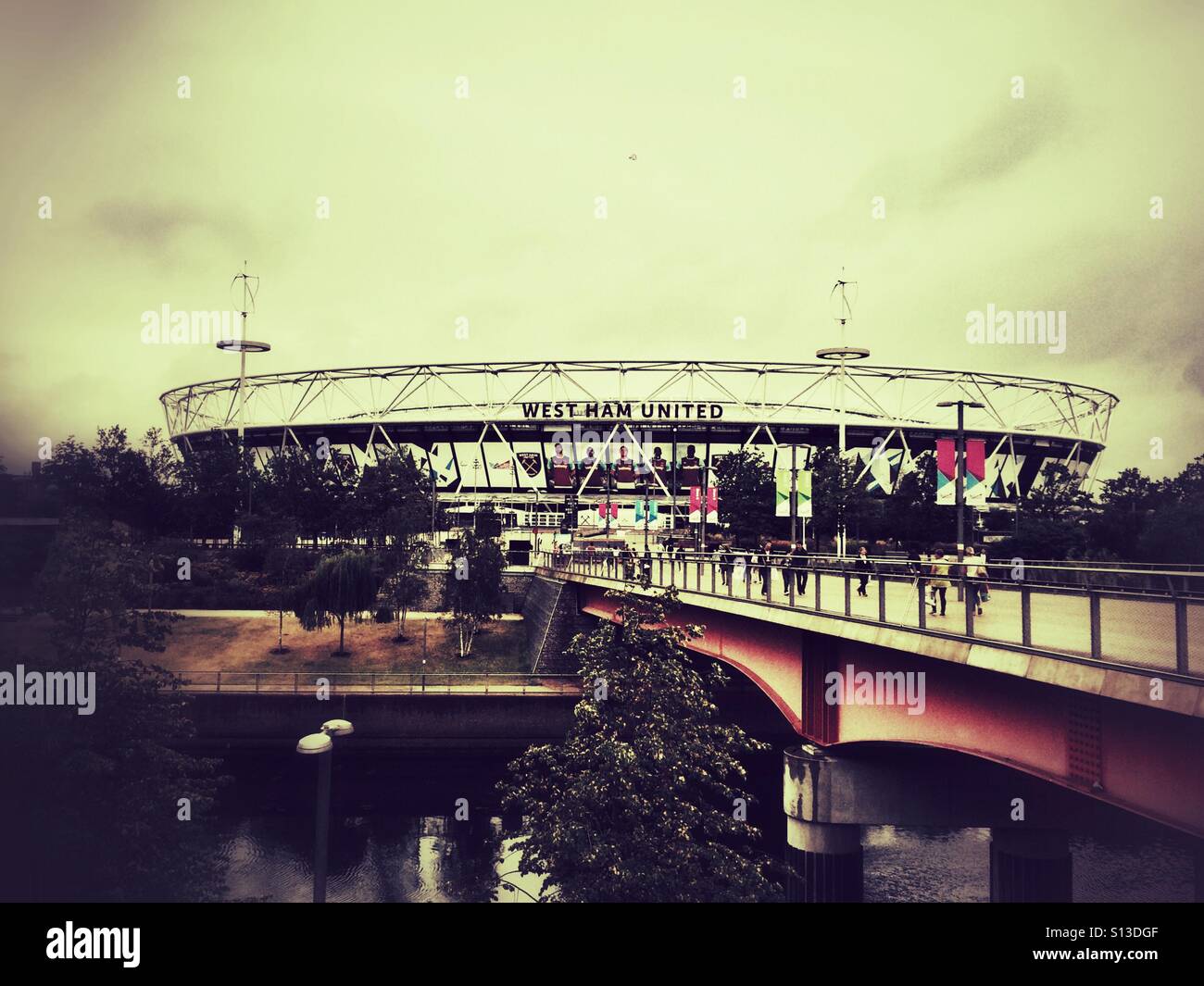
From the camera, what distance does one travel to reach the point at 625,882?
16.2 meters

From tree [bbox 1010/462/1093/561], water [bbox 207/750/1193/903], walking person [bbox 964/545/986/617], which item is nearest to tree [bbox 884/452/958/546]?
tree [bbox 1010/462/1093/561]

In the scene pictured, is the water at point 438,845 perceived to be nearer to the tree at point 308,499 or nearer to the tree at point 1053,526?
the tree at point 1053,526

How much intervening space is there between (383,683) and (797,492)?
2238cm

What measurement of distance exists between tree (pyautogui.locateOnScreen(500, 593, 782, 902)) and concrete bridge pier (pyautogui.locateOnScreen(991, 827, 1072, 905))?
488 cm

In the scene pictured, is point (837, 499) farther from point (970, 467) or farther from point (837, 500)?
point (970, 467)

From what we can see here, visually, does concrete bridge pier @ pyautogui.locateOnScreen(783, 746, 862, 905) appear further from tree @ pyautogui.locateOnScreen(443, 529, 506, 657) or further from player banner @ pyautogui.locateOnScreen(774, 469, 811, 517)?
tree @ pyautogui.locateOnScreen(443, 529, 506, 657)

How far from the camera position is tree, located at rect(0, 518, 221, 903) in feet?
65.4

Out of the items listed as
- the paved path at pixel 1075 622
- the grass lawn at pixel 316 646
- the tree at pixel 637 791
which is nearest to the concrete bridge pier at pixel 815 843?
the tree at pixel 637 791

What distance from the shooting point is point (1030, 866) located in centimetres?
1938

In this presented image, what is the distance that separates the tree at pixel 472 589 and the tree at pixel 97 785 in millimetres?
32317

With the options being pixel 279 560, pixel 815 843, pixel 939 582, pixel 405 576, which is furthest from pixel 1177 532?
pixel 279 560
